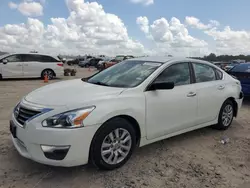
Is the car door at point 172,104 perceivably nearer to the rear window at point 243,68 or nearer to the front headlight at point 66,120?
the front headlight at point 66,120

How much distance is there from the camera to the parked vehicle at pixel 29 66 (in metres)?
14.6

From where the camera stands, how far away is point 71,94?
3576mm

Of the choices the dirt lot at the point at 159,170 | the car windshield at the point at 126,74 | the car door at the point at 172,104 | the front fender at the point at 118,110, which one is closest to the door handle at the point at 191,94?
the car door at the point at 172,104

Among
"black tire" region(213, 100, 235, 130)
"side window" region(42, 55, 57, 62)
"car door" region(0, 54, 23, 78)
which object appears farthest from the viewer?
"side window" region(42, 55, 57, 62)

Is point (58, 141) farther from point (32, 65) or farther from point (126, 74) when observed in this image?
point (32, 65)

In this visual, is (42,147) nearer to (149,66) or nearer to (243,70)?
(149,66)

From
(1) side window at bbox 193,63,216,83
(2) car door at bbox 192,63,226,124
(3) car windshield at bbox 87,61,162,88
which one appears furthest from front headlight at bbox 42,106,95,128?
(1) side window at bbox 193,63,216,83

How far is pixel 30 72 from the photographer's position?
15172 millimetres

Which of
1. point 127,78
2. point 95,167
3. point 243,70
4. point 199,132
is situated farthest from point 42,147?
point 243,70

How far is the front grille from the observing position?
10.7 ft

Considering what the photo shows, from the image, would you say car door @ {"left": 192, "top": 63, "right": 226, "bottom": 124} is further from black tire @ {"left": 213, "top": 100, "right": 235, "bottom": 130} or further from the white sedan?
black tire @ {"left": 213, "top": 100, "right": 235, "bottom": 130}

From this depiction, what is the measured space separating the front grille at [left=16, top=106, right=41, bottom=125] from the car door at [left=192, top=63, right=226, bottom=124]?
2.73 m

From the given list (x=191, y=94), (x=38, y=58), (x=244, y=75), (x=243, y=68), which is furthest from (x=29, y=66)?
(x=191, y=94)

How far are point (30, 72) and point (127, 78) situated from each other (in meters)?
12.2
